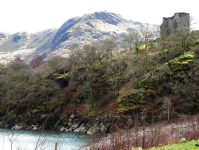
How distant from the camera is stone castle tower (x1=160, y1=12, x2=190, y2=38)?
85875 millimetres

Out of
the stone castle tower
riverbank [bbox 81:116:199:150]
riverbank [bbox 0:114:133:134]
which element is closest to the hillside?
riverbank [bbox 0:114:133:134]

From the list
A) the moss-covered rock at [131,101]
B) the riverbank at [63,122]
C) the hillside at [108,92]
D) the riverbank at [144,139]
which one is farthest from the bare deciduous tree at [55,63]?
the riverbank at [144,139]

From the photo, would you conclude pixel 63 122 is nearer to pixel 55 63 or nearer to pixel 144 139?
pixel 55 63

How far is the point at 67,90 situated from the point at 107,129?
3580cm

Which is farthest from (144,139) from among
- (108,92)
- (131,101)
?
(108,92)

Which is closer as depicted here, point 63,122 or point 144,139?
point 144,139

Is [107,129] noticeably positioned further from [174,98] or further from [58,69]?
[58,69]

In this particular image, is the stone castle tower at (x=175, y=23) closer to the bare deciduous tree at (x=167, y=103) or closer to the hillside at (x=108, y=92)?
the hillside at (x=108, y=92)

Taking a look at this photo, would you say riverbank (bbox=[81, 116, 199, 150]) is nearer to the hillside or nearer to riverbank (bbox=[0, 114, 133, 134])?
the hillside

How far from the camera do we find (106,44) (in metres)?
81.3

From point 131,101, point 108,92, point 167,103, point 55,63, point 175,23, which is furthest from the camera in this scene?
point 175,23

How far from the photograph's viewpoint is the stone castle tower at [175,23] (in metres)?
85.9

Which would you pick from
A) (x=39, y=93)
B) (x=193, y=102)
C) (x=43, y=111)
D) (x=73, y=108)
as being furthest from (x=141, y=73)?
(x=39, y=93)

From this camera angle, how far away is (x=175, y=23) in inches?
3652
